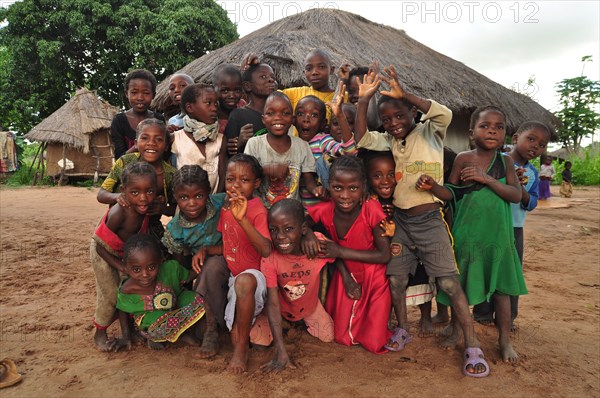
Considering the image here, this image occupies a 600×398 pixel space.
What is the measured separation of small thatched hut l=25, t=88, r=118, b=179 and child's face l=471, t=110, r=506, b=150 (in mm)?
14315

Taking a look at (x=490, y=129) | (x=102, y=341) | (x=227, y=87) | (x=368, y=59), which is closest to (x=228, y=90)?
(x=227, y=87)

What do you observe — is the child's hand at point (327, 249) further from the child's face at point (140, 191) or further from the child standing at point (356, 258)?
the child's face at point (140, 191)

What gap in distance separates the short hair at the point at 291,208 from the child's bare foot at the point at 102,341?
4.70 feet

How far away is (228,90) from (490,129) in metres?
1.93

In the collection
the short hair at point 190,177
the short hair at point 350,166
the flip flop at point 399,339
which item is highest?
the short hair at point 350,166

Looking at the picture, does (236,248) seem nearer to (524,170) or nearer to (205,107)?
(205,107)

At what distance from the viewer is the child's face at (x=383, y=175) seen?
8.64 feet

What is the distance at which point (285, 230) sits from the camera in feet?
7.89

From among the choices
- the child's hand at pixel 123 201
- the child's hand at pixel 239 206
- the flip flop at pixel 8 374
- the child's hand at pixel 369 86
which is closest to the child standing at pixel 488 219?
the child's hand at pixel 369 86

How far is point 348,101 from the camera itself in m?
3.49

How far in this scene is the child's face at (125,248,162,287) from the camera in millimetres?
2592

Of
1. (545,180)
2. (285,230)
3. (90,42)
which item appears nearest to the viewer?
(285,230)

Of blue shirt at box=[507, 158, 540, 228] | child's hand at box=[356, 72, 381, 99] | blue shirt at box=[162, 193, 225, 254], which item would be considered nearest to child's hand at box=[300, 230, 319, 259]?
blue shirt at box=[162, 193, 225, 254]

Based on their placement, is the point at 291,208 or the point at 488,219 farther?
the point at 488,219
